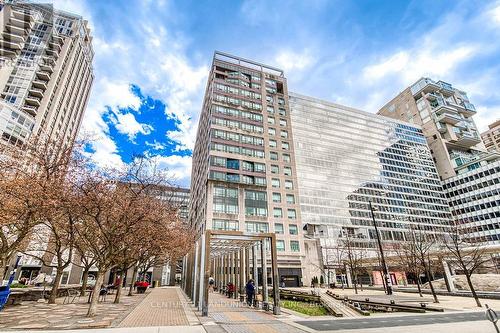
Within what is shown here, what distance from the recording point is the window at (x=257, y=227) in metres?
49.8

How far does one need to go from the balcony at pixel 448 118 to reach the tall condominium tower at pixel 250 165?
8398cm

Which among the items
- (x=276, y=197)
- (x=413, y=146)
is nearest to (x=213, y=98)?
(x=276, y=197)

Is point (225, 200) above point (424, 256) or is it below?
above

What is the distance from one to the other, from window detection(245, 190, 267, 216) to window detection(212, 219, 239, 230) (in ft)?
11.9

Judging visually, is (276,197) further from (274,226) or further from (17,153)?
(17,153)

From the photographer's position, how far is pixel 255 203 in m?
52.0

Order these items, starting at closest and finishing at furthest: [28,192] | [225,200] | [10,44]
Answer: [28,192] → [225,200] → [10,44]

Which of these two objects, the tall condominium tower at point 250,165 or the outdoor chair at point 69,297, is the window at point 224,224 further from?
the outdoor chair at point 69,297

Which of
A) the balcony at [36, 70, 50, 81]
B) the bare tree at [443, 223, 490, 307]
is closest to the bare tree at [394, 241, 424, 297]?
the bare tree at [443, 223, 490, 307]

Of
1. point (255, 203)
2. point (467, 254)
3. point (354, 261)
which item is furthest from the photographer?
point (255, 203)

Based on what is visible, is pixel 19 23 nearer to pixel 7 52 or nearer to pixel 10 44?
pixel 10 44

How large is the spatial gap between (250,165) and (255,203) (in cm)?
882

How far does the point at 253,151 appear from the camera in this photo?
5703 cm

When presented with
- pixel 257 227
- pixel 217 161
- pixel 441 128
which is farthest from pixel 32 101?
pixel 441 128
